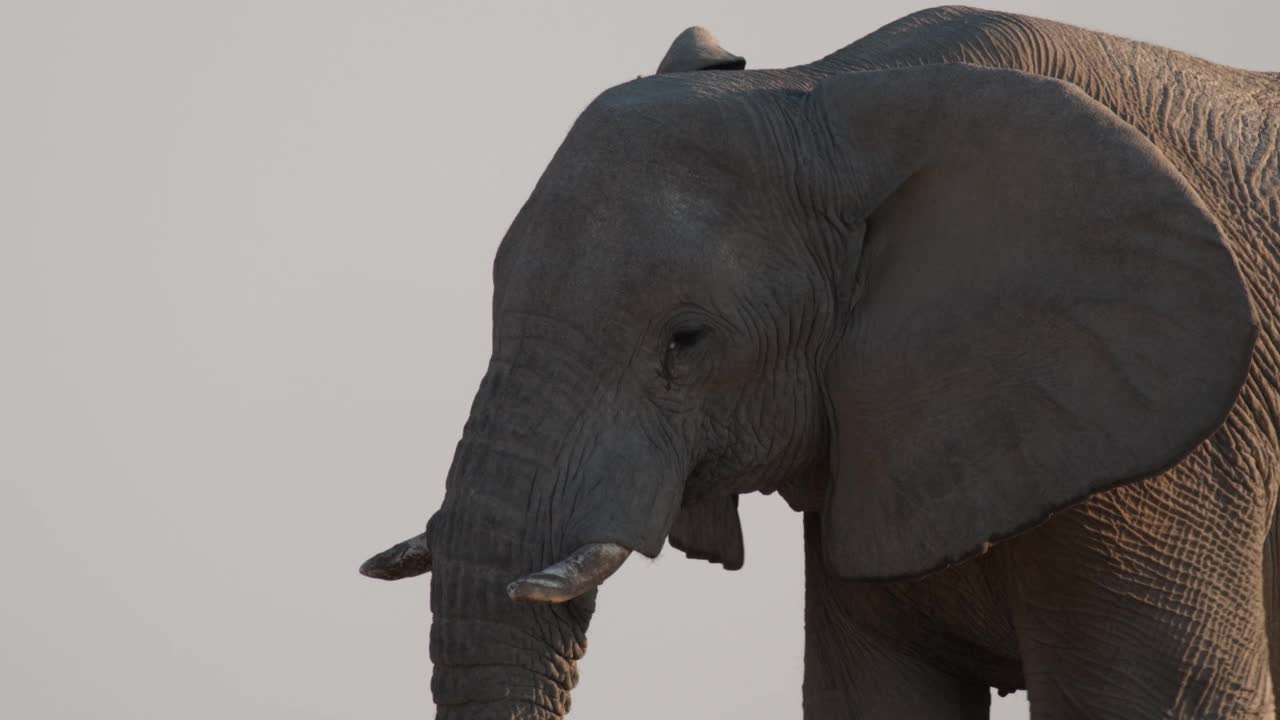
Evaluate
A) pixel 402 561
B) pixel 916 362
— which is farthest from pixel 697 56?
pixel 402 561

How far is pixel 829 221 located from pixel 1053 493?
0.62 m

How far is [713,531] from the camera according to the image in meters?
4.17

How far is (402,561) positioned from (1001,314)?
1.11m

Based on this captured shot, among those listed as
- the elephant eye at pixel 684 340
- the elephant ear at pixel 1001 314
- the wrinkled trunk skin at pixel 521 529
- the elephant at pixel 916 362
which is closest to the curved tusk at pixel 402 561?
the elephant at pixel 916 362

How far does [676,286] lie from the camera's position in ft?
11.6

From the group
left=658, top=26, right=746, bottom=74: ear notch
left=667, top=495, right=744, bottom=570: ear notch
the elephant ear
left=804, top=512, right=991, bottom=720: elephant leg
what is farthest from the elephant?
left=804, top=512, right=991, bottom=720: elephant leg

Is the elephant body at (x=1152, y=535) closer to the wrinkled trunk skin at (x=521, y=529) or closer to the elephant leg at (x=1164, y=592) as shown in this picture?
the elephant leg at (x=1164, y=592)

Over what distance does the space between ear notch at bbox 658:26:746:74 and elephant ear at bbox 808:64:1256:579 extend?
15.6 inches

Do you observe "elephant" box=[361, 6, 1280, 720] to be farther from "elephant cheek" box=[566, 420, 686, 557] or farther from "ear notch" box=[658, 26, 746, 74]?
"ear notch" box=[658, 26, 746, 74]

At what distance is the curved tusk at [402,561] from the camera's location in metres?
3.72

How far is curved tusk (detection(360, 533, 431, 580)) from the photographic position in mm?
3717

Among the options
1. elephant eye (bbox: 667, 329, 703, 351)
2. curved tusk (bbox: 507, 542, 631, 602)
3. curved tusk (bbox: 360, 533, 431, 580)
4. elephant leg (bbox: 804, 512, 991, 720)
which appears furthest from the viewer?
elephant leg (bbox: 804, 512, 991, 720)

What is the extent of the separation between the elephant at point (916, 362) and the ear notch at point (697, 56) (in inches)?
8.9

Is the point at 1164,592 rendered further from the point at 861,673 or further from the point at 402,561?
the point at 402,561
